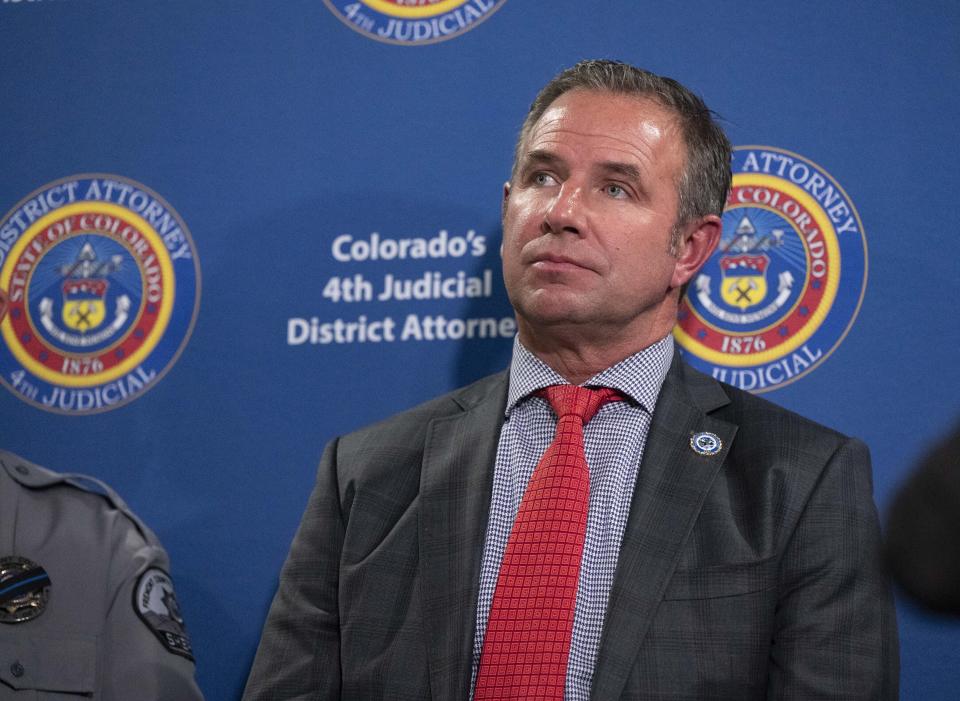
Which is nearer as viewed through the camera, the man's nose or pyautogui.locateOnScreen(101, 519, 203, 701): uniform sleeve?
the man's nose

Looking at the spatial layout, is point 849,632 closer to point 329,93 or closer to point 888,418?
point 888,418

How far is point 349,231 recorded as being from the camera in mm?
2531

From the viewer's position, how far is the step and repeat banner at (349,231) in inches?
89.8

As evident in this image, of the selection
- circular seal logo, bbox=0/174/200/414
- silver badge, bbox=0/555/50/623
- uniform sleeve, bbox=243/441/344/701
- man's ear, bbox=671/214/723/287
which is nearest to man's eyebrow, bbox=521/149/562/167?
man's ear, bbox=671/214/723/287

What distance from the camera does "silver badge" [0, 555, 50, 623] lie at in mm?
2326

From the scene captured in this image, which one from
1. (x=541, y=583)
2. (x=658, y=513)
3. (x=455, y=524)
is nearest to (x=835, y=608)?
(x=658, y=513)

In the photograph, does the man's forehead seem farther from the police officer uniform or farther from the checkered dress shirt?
the police officer uniform

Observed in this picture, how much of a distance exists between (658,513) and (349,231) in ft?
3.14

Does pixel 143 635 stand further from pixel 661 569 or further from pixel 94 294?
pixel 661 569

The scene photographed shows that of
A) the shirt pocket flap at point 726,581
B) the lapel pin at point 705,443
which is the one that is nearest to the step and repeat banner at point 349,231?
the lapel pin at point 705,443

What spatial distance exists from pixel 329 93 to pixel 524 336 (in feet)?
2.46

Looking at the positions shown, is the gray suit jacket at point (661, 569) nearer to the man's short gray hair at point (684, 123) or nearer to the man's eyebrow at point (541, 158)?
the man's short gray hair at point (684, 123)

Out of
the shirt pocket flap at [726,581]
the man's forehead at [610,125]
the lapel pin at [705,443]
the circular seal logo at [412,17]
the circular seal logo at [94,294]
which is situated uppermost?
the circular seal logo at [412,17]

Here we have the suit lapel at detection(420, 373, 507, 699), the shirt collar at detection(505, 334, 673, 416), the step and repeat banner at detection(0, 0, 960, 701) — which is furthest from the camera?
the step and repeat banner at detection(0, 0, 960, 701)
